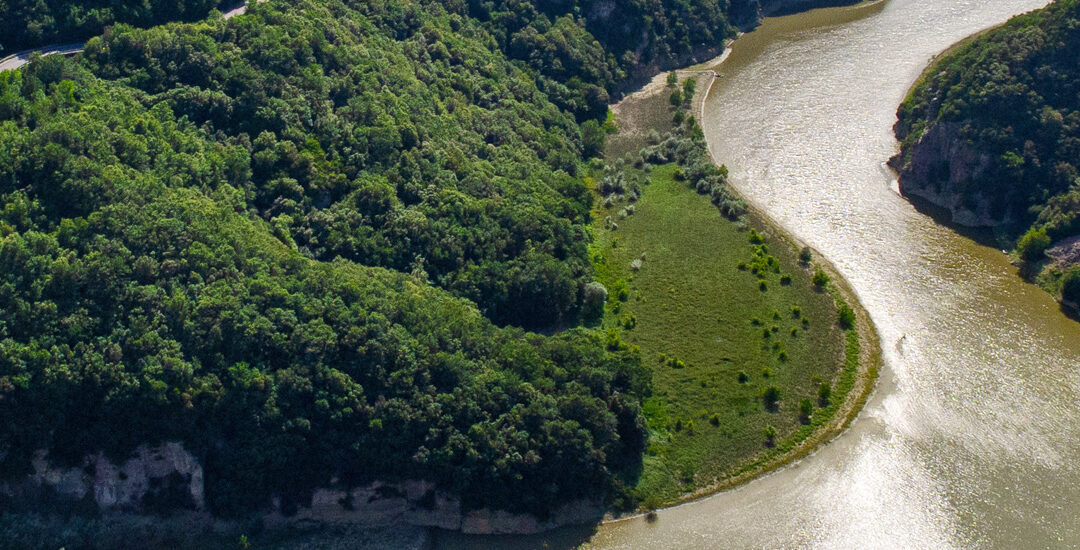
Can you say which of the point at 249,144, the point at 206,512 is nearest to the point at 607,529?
the point at 206,512

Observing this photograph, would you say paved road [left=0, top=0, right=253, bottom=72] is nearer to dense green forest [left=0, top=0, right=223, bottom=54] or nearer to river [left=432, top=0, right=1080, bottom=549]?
dense green forest [left=0, top=0, right=223, bottom=54]

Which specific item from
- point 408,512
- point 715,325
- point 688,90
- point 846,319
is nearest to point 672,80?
point 688,90

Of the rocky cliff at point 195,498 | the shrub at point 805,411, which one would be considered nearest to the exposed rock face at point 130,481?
the rocky cliff at point 195,498

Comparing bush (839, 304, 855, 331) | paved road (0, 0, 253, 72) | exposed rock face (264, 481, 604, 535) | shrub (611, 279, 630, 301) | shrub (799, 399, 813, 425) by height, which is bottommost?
exposed rock face (264, 481, 604, 535)

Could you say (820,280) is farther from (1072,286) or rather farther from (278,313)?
(278,313)

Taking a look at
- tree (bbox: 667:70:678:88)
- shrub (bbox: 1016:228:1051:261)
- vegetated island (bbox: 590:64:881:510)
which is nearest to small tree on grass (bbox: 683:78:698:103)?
tree (bbox: 667:70:678:88)

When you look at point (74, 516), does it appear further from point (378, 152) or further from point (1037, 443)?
point (1037, 443)

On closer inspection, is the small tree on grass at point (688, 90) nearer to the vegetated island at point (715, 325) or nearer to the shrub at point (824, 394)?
the vegetated island at point (715, 325)

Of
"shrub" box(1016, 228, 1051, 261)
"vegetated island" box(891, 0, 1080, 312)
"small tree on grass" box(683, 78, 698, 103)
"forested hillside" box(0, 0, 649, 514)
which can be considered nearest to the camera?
"forested hillside" box(0, 0, 649, 514)
